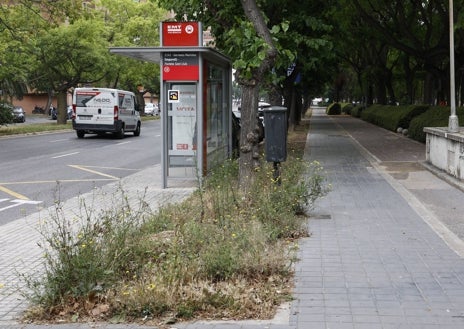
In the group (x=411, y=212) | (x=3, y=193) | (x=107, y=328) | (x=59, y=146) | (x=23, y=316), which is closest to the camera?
(x=107, y=328)

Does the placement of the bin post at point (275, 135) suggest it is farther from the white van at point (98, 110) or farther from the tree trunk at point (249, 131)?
the white van at point (98, 110)

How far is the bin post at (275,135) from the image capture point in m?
9.52

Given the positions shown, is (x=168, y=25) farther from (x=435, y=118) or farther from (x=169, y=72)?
(x=435, y=118)

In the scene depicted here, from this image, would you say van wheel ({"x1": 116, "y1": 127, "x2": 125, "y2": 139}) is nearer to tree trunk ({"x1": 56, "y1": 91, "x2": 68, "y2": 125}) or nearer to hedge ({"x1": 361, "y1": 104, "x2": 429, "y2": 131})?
hedge ({"x1": 361, "y1": 104, "x2": 429, "y2": 131})

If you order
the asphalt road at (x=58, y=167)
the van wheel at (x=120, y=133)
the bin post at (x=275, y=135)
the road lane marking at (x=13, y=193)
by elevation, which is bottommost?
the road lane marking at (x=13, y=193)

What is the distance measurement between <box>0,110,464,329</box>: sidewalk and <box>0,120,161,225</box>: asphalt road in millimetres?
1374

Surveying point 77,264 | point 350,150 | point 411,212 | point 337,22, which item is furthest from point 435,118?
point 77,264

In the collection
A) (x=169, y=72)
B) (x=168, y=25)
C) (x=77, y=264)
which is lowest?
(x=77, y=264)

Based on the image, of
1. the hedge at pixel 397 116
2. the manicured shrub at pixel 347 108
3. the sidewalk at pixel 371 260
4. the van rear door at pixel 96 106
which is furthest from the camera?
the manicured shrub at pixel 347 108

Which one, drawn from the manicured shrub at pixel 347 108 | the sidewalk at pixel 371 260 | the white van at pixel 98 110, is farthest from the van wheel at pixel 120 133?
the manicured shrub at pixel 347 108

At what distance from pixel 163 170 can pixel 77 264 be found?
772 cm

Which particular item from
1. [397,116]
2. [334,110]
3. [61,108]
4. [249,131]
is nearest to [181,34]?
[249,131]

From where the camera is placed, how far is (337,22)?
86.0 feet

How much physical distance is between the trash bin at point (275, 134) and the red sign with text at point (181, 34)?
3897 mm
